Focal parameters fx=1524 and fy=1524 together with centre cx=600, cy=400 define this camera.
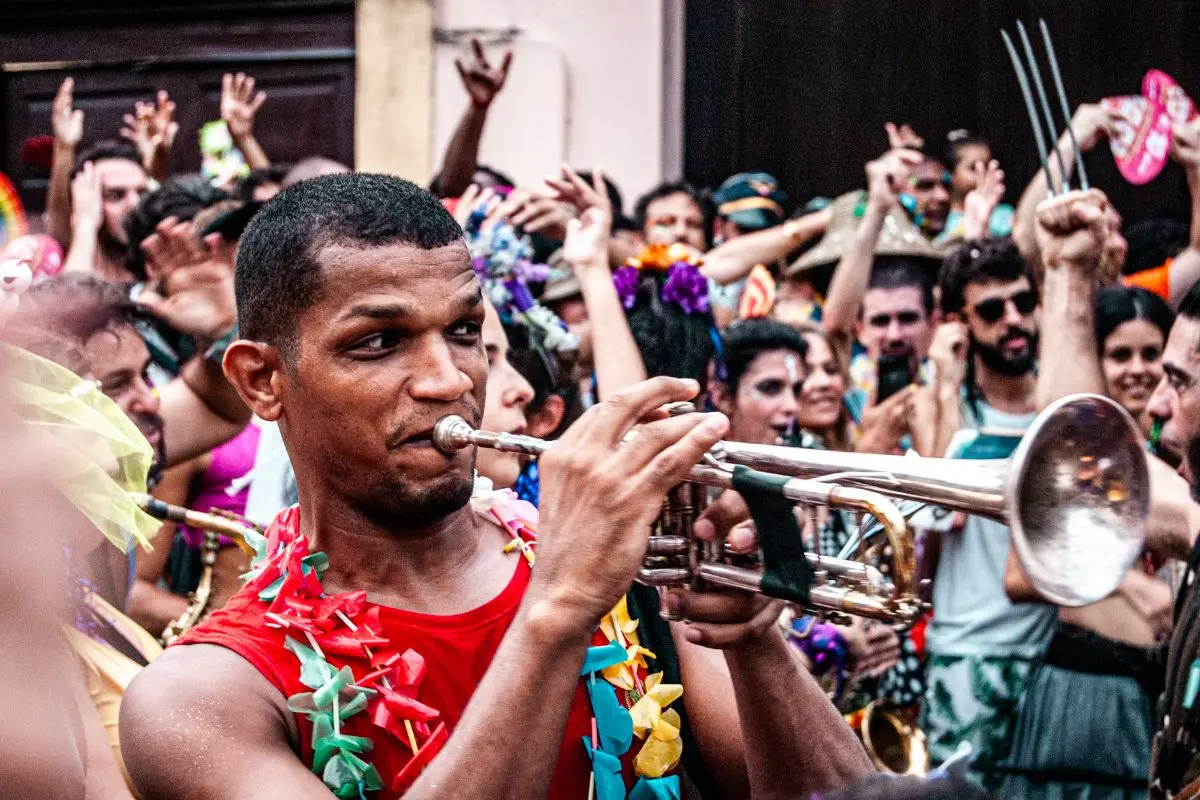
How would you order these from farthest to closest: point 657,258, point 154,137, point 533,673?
point 154,137 → point 657,258 → point 533,673

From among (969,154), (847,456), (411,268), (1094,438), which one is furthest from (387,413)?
(969,154)

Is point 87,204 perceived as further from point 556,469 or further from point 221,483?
point 556,469

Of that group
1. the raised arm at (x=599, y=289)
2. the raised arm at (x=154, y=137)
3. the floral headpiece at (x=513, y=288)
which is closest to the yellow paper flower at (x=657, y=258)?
the raised arm at (x=599, y=289)

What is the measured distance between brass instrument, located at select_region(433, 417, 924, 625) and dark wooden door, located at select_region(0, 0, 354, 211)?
7648 mm

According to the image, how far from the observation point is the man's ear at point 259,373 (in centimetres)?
247

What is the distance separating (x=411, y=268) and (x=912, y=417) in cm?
407

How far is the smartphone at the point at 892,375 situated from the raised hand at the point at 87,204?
3.63 m

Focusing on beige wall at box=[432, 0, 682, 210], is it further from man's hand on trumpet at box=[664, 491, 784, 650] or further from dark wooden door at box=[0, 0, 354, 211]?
man's hand on trumpet at box=[664, 491, 784, 650]

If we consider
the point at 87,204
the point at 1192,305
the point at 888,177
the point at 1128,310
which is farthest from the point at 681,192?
the point at 1192,305

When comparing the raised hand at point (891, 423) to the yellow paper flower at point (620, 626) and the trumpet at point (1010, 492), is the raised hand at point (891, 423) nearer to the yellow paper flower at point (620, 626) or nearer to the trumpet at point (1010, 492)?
the yellow paper flower at point (620, 626)

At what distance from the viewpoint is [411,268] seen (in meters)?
2.39

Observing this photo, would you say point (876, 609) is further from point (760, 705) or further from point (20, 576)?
point (20, 576)

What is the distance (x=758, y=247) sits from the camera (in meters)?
7.64

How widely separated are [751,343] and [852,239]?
3.79 ft
